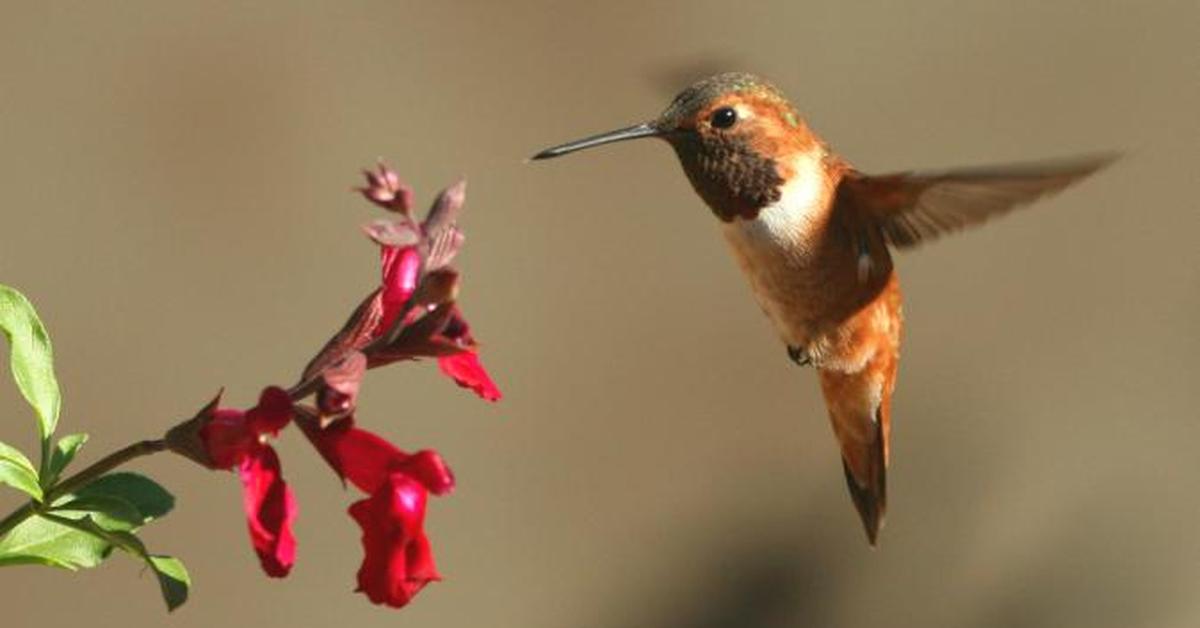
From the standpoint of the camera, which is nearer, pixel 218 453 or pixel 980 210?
pixel 218 453

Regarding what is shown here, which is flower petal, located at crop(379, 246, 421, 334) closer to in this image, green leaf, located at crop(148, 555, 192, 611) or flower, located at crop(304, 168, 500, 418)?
flower, located at crop(304, 168, 500, 418)

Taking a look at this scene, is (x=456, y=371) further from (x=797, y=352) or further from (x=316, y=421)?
(x=797, y=352)

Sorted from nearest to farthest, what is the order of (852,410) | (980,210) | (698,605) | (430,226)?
(430,226) → (980,210) → (852,410) → (698,605)

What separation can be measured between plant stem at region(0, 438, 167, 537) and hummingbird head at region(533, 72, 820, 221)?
0.78 meters

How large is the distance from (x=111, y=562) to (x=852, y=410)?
1640mm

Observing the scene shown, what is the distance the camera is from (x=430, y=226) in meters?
1.19

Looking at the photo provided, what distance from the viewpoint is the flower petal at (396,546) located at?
123cm

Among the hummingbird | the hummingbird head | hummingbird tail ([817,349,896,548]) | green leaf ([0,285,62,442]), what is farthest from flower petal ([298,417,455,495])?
hummingbird tail ([817,349,896,548])

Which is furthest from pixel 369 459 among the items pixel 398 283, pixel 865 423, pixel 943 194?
pixel 865 423

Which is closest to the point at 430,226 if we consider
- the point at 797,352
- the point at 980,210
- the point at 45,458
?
the point at 45,458

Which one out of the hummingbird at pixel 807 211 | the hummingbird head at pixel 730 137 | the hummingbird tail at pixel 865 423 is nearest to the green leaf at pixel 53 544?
the hummingbird at pixel 807 211

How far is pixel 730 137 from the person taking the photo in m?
1.94

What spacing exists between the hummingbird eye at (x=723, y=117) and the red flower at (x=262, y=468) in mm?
813

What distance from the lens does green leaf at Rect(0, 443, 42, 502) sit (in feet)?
4.24
